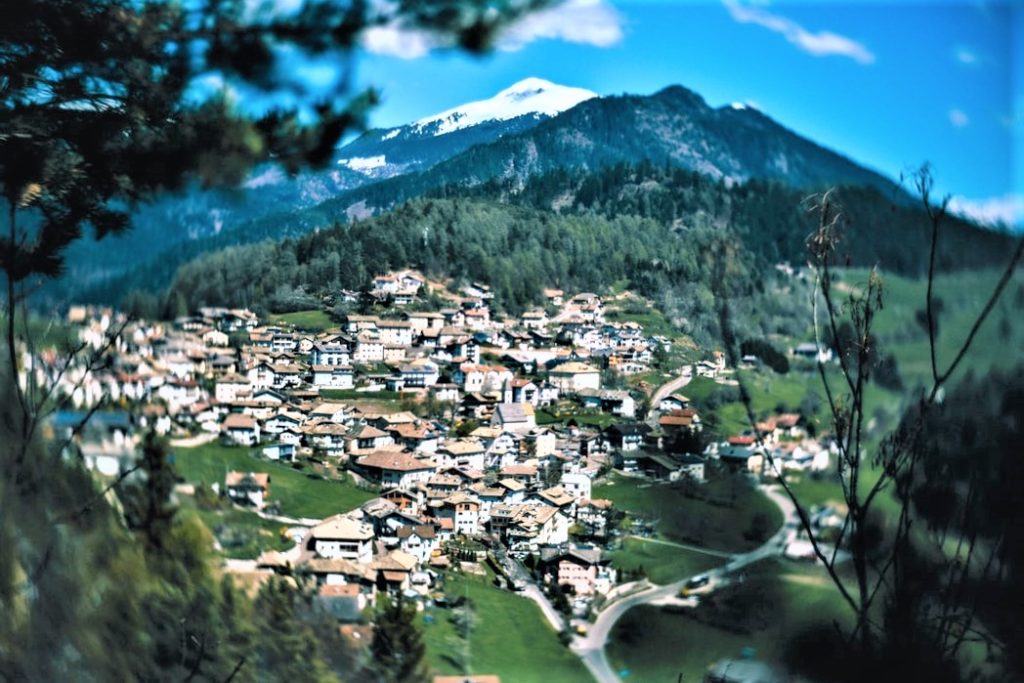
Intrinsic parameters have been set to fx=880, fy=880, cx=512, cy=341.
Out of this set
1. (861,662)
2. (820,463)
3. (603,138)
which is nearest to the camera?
(861,662)

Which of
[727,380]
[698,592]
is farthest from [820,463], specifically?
[698,592]

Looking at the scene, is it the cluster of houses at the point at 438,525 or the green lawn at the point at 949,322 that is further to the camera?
the green lawn at the point at 949,322

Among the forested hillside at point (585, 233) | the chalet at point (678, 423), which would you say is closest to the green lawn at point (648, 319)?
the forested hillside at point (585, 233)

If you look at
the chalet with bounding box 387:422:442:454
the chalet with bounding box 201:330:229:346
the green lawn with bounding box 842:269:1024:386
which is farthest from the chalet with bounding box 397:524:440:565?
the green lawn with bounding box 842:269:1024:386

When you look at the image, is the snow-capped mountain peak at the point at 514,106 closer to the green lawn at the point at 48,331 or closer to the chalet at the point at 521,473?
the chalet at the point at 521,473

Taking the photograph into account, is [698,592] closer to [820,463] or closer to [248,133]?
[820,463]
